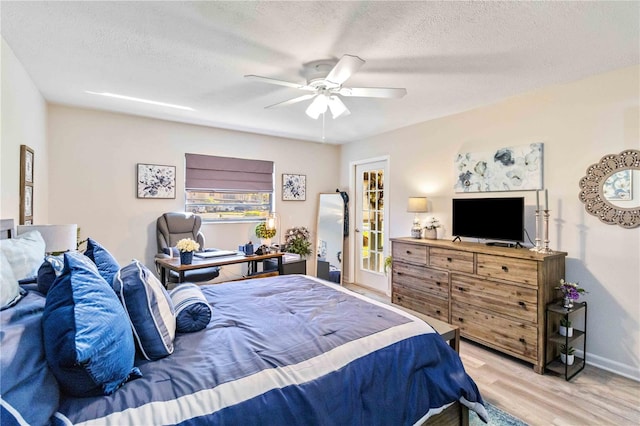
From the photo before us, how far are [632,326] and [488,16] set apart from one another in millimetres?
2662

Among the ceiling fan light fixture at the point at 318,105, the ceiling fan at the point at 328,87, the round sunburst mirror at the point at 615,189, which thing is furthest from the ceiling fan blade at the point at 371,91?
the round sunburst mirror at the point at 615,189

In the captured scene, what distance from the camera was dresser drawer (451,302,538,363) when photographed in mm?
2637

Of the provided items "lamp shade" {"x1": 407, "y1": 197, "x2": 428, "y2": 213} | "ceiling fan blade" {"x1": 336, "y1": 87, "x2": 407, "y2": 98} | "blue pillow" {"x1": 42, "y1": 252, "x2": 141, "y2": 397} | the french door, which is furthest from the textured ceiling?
the french door

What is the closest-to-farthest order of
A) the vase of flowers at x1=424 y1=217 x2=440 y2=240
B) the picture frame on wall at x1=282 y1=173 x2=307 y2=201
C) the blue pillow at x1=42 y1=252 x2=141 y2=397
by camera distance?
1. the blue pillow at x1=42 y1=252 x2=141 y2=397
2. the vase of flowers at x1=424 y1=217 x2=440 y2=240
3. the picture frame on wall at x1=282 y1=173 x2=307 y2=201

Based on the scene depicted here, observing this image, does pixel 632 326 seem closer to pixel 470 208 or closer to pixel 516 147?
pixel 470 208

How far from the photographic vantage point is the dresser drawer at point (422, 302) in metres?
3.33

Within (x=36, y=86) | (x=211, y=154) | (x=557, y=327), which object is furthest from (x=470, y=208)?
(x=36, y=86)

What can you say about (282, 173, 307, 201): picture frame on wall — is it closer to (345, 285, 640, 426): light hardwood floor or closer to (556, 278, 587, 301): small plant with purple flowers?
(345, 285, 640, 426): light hardwood floor

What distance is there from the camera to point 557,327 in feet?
9.07

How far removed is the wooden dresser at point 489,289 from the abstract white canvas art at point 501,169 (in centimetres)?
68

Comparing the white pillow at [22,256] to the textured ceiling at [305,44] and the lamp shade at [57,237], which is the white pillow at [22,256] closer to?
the lamp shade at [57,237]

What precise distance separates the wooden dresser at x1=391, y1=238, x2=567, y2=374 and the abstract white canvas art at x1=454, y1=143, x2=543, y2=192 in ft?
2.23

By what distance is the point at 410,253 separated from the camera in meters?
3.71

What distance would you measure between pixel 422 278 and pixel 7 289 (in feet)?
11.1
